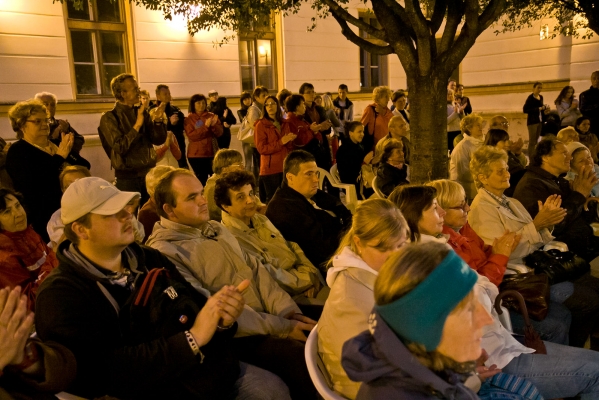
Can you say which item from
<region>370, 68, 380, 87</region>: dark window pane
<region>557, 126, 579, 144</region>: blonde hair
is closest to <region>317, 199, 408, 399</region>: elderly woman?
<region>557, 126, 579, 144</region>: blonde hair

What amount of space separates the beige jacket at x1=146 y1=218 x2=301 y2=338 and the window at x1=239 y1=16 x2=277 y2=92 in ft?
33.5

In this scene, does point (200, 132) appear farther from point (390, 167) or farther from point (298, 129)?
point (390, 167)

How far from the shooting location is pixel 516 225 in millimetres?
3959

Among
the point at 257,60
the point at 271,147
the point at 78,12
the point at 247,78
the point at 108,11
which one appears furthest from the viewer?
the point at 257,60

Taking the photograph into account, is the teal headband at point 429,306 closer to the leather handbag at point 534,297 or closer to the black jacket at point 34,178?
the leather handbag at point 534,297

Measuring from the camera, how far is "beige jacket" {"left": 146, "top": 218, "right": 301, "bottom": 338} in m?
2.93

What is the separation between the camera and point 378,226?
2402 mm

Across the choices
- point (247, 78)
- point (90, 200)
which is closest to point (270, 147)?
point (90, 200)

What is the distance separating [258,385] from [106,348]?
711 millimetres

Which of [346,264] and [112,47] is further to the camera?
[112,47]

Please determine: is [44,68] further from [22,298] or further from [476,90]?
[476,90]

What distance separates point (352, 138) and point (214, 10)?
2.30 m

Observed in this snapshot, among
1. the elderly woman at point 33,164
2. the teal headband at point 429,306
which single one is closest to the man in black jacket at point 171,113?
the elderly woman at point 33,164

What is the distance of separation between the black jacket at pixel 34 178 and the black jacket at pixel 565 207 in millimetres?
3881
